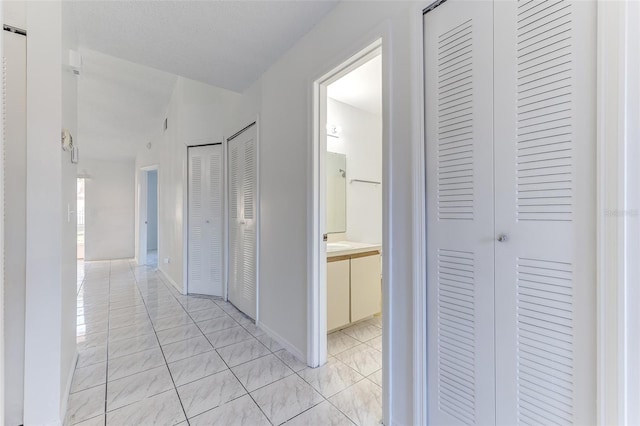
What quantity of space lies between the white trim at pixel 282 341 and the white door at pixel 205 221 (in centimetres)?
131

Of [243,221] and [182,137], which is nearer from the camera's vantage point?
[243,221]

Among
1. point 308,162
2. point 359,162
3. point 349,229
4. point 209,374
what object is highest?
point 359,162

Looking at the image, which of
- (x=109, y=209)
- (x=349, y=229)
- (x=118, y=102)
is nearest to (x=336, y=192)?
(x=349, y=229)

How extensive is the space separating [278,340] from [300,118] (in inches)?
75.8

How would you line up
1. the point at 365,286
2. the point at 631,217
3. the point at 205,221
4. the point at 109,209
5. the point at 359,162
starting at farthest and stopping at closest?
the point at 109,209 → the point at 205,221 → the point at 359,162 → the point at 365,286 → the point at 631,217

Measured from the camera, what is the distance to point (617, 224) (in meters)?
0.80

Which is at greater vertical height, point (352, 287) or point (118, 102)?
point (118, 102)

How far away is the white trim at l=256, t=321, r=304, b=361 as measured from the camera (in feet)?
7.25

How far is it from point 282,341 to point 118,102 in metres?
4.55

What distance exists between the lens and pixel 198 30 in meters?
2.07

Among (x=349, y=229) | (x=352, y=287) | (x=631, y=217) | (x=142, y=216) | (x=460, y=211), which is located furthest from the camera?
(x=142, y=216)

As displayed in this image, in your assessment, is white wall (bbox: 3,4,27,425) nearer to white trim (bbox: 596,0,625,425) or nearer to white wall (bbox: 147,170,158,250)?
white trim (bbox: 596,0,625,425)

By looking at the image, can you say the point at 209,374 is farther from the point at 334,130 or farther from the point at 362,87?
the point at 362,87

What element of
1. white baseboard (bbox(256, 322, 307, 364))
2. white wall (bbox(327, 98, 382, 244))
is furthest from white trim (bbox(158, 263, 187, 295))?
white wall (bbox(327, 98, 382, 244))
